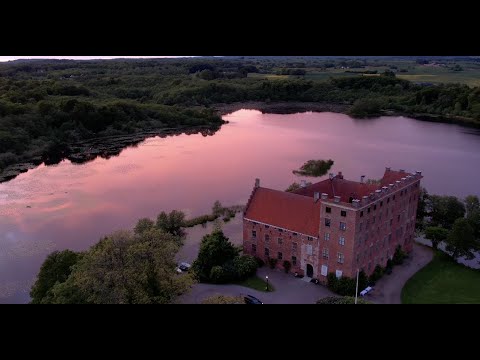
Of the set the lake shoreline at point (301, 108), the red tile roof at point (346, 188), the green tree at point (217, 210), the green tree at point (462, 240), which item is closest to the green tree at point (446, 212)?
the green tree at point (462, 240)

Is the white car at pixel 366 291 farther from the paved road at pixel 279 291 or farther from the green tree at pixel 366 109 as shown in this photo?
the green tree at pixel 366 109

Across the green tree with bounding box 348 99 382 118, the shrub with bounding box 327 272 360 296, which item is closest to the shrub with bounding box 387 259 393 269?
the shrub with bounding box 327 272 360 296

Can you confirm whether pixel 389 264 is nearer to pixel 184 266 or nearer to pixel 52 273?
pixel 184 266

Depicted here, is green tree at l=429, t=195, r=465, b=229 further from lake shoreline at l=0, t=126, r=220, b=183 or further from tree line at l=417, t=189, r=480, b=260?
lake shoreline at l=0, t=126, r=220, b=183

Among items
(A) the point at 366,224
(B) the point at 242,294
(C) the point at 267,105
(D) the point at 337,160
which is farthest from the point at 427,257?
(C) the point at 267,105

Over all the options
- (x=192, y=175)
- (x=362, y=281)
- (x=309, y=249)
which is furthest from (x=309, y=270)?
(x=192, y=175)

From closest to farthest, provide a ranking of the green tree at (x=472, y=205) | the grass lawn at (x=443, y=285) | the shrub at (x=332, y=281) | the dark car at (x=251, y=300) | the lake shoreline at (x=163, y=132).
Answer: the dark car at (x=251, y=300)
the grass lawn at (x=443, y=285)
the shrub at (x=332, y=281)
the green tree at (x=472, y=205)
the lake shoreline at (x=163, y=132)
